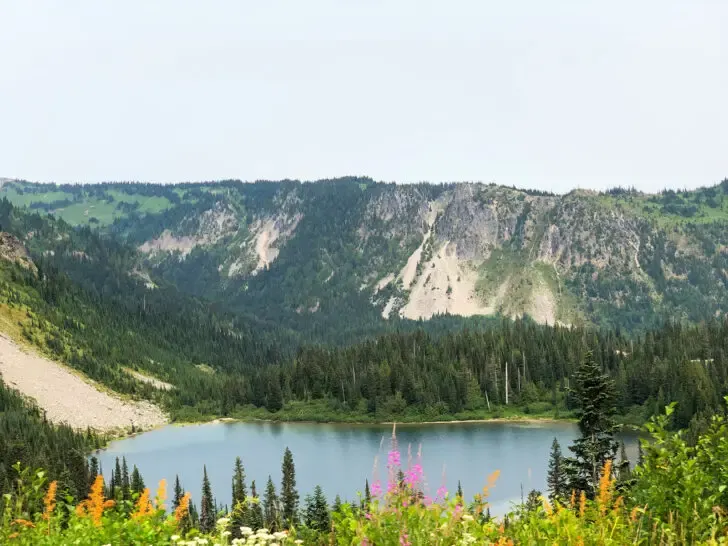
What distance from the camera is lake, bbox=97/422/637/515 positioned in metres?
102

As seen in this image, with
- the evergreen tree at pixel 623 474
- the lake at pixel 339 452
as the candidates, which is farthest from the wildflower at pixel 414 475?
the lake at pixel 339 452

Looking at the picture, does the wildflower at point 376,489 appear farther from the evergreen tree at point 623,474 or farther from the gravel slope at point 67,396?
the gravel slope at point 67,396

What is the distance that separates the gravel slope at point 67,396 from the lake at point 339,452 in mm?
12437

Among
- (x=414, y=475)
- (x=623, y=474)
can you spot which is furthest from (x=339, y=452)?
(x=414, y=475)

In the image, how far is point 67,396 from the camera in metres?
179

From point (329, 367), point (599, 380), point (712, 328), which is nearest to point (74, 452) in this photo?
point (599, 380)

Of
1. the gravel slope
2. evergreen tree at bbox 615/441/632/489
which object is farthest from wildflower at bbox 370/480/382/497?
the gravel slope

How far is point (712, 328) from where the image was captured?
620 feet

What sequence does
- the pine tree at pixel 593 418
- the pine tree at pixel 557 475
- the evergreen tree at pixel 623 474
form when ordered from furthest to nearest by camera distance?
1. the pine tree at pixel 557 475
2. the pine tree at pixel 593 418
3. the evergreen tree at pixel 623 474

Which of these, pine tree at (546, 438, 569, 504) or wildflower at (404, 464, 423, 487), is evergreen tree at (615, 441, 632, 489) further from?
wildflower at (404, 464, 423, 487)

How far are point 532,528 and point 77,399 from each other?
189m

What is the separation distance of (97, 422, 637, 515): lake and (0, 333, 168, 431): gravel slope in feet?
40.8

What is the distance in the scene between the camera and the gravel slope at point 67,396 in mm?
171250

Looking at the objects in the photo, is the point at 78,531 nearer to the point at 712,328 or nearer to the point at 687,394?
the point at 687,394
